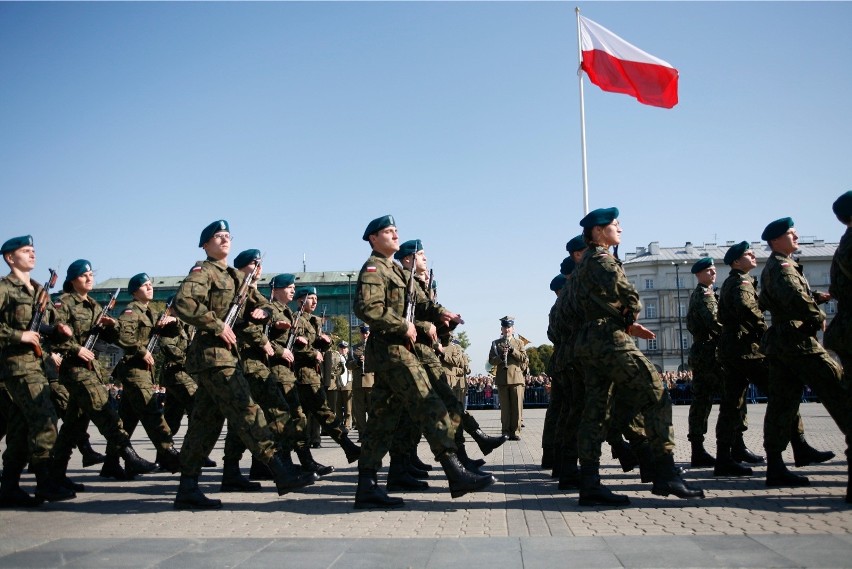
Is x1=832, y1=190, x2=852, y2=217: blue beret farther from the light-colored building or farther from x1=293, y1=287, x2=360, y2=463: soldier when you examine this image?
the light-colored building

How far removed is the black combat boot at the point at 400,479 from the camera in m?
8.35

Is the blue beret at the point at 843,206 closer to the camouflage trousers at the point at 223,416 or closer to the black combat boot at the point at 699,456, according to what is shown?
Answer: the black combat boot at the point at 699,456

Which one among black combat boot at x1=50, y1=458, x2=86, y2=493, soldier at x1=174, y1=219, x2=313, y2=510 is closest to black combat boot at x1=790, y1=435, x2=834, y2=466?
soldier at x1=174, y1=219, x2=313, y2=510

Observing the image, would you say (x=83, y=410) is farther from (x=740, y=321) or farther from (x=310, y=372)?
(x=740, y=321)

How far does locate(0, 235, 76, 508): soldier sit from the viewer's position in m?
7.50

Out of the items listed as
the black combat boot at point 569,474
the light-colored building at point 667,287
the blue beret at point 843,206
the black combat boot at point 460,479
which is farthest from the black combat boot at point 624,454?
the light-colored building at point 667,287

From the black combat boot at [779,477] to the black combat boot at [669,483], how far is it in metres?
1.19

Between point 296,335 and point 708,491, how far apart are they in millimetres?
5646

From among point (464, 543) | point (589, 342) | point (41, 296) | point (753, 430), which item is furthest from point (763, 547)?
point (753, 430)

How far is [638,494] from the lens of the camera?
741 cm

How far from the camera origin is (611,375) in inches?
263

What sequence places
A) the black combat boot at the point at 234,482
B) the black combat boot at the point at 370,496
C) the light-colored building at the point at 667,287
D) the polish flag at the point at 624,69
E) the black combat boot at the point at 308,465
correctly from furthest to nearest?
the light-colored building at the point at 667,287
the polish flag at the point at 624,69
the black combat boot at the point at 308,465
the black combat boot at the point at 234,482
the black combat boot at the point at 370,496

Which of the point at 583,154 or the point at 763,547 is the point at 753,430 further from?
the point at 763,547

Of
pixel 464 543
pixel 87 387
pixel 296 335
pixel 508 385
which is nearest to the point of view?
pixel 464 543
